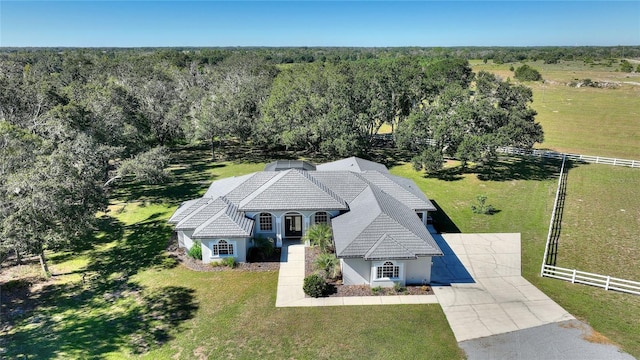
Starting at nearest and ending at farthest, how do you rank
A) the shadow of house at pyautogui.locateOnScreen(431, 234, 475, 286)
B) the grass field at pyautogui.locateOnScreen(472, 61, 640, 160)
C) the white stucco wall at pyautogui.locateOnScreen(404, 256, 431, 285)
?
the white stucco wall at pyautogui.locateOnScreen(404, 256, 431, 285), the shadow of house at pyautogui.locateOnScreen(431, 234, 475, 286), the grass field at pyautogui.locateOnScreen(472, 61, 640, 160)

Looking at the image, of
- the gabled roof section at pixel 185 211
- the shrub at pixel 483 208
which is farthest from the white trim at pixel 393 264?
the shrub at pixel 483 208

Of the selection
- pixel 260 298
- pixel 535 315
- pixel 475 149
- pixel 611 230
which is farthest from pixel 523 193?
pixel 260 298

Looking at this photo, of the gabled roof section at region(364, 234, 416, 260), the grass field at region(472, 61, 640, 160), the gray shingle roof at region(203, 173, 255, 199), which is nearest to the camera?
the gabled roof section at region(364, 234, 416, 260)

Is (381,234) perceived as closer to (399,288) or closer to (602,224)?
(399,288)

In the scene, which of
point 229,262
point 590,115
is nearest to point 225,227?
point 229,262

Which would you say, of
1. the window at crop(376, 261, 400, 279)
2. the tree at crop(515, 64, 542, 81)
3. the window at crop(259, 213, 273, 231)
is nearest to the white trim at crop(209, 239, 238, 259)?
the window at crop(259, 213, 273, 231)

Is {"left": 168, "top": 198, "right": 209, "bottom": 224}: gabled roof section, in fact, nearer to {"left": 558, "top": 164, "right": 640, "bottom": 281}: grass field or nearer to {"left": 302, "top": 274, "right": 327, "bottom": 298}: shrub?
{"left": 302, "top": 274, "right": 327, "bottom": 298}: shrub
